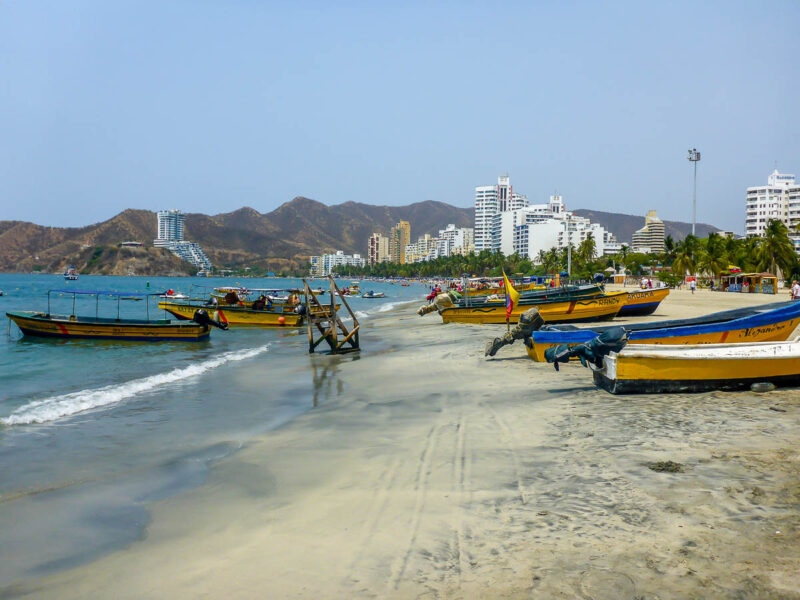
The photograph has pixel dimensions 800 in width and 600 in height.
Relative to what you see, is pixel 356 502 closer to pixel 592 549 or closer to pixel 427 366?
pixel 592 549

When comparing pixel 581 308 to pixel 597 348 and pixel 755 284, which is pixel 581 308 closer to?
pixel 597 348

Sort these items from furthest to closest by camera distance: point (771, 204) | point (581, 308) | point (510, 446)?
1. point (771, 204)
2. point (581, 308)
3. point (510, 446)

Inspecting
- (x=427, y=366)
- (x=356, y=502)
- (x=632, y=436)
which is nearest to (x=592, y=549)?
(x=356, y=502)

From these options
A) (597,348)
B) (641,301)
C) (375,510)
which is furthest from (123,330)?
(375,510)

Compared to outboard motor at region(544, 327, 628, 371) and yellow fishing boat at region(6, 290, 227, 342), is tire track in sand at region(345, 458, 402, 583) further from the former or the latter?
yellow fishing boat at region(6, 290, 227, 342)

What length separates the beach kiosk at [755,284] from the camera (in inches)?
2216

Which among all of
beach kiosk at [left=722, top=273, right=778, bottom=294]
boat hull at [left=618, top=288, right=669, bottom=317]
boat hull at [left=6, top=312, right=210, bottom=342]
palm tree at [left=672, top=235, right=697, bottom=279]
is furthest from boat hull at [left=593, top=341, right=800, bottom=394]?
palm tree at [left=672, top=235, right=697, bottom=279]

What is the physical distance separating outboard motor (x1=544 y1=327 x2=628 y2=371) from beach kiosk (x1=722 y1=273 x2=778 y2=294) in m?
54.0

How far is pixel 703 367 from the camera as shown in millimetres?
10406

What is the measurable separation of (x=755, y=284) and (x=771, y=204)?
442 feet

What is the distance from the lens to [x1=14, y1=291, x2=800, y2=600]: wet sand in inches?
175

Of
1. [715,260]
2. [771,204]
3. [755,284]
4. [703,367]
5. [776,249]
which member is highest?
[771,204]

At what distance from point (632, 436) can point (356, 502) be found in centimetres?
408

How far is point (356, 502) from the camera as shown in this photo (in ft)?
21.1
